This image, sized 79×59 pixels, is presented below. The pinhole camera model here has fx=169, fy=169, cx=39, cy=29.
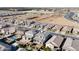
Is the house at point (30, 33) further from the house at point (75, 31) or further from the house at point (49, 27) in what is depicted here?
the house at point (75, 31)

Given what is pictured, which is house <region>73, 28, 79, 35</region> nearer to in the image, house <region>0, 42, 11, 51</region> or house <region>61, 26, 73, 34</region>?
house <region>61, 26, 73, 34</region>

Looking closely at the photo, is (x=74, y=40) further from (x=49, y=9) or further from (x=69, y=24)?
(x=49, y=9)

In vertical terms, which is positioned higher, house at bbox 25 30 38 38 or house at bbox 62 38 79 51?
house at bbox 25 30 38 38

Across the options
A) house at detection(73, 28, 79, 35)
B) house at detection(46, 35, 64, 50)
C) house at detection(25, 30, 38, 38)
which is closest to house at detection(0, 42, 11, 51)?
house at detection(25, 30, 38, 38)

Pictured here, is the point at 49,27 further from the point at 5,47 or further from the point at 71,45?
the point at 5,47

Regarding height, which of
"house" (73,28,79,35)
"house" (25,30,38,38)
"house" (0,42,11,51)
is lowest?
"house" (0,42,11,51)

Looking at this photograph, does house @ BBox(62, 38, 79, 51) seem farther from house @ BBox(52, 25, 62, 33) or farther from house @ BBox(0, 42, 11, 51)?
→ house @ BBox(0, 42, 11, 51)

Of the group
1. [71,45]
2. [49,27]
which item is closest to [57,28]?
[49,27]
